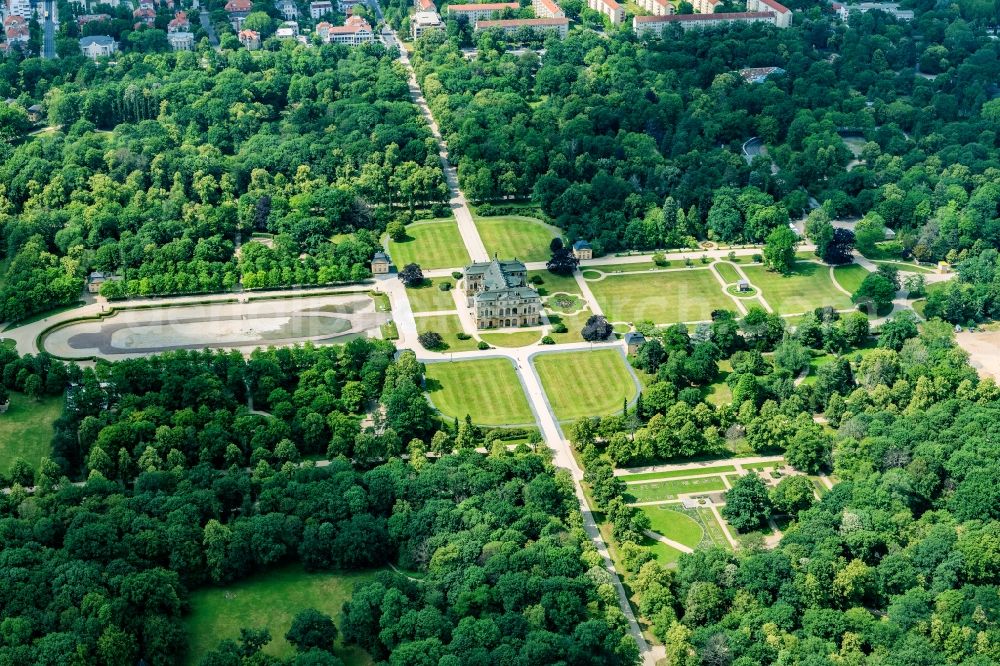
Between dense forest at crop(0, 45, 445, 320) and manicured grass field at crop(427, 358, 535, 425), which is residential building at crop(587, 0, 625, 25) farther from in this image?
manicured grass field at crop(427, 358, 535, 425)

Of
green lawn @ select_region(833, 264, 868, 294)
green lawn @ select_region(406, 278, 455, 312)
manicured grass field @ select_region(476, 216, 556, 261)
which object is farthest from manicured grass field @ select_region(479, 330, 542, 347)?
green lawn @ select_region(833, 264, 868, 294)

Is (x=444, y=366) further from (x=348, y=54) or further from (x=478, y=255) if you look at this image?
(x=348, y=54)

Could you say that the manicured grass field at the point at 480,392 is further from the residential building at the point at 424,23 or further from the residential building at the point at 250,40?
the residential building at the point at 424,23

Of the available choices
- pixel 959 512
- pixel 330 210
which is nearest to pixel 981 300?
pixel 959 512

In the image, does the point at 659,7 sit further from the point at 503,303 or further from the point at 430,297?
the point at 503,303

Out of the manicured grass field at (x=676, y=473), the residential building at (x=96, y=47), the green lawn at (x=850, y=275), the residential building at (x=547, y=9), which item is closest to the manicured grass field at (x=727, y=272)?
the green lawn at (x=850, y=275)
